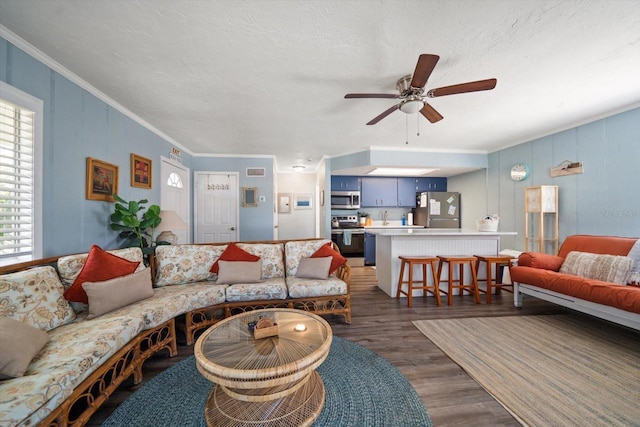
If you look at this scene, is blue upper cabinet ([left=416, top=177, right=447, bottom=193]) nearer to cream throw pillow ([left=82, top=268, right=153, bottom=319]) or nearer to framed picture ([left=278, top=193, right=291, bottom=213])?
framed picture ([left=278, top=193, right=291, bottom=213])

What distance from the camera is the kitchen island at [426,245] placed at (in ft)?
11.2

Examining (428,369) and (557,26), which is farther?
(428,369)

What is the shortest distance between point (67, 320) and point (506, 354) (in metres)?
3.38

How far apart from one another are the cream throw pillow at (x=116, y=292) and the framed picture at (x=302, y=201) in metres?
5.05

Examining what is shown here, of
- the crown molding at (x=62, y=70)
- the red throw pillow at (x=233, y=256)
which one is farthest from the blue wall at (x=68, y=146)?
the red throw pillow at (x=233, y=256)

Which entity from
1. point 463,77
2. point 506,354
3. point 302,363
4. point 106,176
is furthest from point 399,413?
point 106,176

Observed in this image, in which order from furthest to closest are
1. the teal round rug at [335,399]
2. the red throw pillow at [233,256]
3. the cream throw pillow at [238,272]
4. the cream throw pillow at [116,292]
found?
the red throw pillow at [233,256], the cream throw pillow at [238,272], the cream throw pillow at [116,292], the teal round rug at [335,399]

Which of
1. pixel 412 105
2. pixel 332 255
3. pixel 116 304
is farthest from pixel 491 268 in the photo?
pixel 116 304

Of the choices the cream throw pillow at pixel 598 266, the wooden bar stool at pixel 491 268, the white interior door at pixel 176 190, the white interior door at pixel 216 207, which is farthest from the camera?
the white interior door at pixel 216 207

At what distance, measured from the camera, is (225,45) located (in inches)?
69.7

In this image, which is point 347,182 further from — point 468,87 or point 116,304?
point 116,304

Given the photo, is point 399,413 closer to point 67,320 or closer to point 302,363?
point 302,363

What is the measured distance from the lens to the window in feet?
5.46

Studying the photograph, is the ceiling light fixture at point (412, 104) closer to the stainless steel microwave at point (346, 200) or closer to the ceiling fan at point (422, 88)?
the ceiling fan at point (422, 88)
